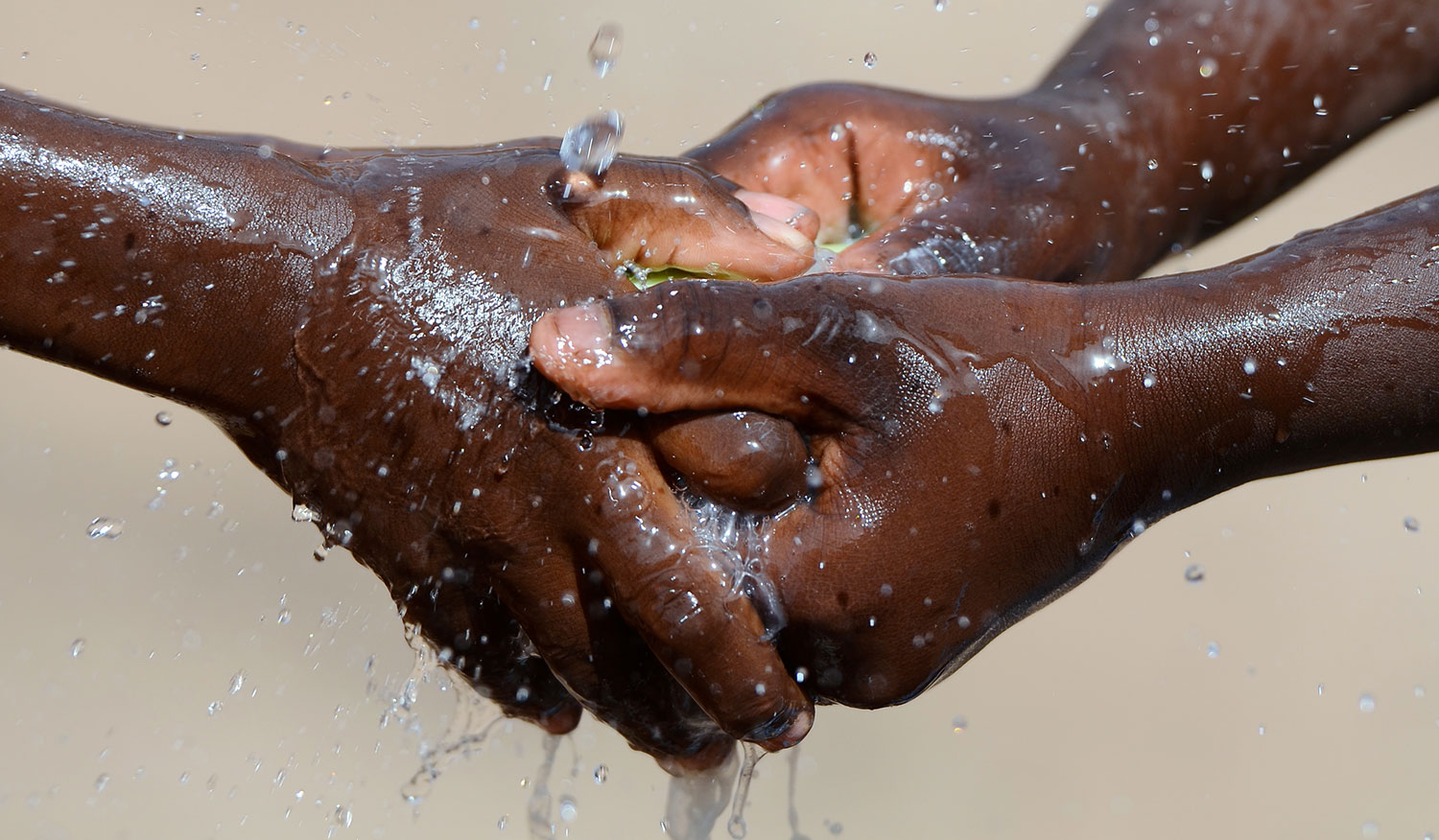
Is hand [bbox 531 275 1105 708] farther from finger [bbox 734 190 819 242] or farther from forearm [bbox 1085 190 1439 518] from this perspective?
finger [bbox 734 190 819 242]

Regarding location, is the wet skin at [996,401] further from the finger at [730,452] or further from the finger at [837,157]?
the finger at [837,157]

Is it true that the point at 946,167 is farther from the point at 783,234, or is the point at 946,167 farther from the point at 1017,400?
the point at 1017,400

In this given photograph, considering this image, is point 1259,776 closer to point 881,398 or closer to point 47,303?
point 881,398

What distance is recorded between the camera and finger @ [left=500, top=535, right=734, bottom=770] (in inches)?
40.6

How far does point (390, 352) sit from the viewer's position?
38.8 inches

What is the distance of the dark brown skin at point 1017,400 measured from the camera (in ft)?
3.25

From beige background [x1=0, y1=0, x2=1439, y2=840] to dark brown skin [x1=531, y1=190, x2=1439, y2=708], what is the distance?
1.70 meters

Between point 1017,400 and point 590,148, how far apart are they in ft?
1.52

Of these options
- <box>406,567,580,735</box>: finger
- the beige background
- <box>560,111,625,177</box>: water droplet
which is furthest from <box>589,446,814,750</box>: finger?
the beige background

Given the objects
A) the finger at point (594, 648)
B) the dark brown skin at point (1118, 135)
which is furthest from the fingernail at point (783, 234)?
the finger at point (594, 648)

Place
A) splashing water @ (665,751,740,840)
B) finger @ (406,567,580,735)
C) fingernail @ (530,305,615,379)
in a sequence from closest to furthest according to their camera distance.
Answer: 1. fingernail @ (530,305,615,379)
2. finger @ (406,567,580,735)
3. splashing water @ (665,751,740,840)

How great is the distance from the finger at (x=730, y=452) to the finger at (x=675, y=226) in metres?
0.20

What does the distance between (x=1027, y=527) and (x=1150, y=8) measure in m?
1.01

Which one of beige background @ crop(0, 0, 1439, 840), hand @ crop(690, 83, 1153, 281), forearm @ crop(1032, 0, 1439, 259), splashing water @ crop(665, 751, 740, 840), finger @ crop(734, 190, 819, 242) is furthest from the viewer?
beige background @ crop(0, 0, 1439, 840)
